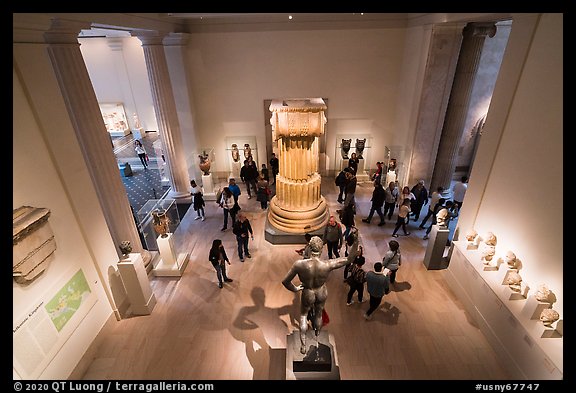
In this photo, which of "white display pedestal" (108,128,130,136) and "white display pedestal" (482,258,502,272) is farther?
"white display pedestal" (108,128,130,136)

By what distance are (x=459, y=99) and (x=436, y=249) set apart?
17.0 feet

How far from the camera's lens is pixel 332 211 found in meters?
9.78

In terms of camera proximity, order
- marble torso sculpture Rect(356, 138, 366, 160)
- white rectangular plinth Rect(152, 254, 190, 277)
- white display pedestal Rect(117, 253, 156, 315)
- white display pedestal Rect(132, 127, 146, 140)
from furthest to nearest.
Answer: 1. white display pedestal Rect(132, 127, 146, 140)
2. marble torso sculpture Rect(356, 138, 366, 160)
3. white rectangular plinth Rect(152, 254, 190, 277)
4. white display pedestal Rect(117, 253, 156, 315)

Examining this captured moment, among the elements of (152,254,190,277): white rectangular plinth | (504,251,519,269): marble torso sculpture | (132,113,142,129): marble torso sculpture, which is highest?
(132,113,142,129): marble torso sculpture

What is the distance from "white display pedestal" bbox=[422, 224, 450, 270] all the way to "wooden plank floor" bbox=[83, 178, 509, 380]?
18 cm

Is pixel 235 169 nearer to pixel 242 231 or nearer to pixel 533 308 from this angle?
pixel 242 231

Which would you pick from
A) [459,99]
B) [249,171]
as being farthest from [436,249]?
[249,171]

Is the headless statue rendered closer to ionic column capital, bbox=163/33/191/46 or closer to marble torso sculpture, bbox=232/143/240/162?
marble torso sculpture, bbox=232/143/240/162

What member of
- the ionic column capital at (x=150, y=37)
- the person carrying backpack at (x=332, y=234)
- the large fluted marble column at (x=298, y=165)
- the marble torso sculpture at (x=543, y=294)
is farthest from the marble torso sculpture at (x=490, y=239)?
the ionic column capital at (x=150, y=37)

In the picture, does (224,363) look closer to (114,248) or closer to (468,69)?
(114,248)

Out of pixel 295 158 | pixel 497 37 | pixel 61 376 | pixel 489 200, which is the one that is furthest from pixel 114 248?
pixel 497 37

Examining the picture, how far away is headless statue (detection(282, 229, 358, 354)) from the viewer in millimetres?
4188

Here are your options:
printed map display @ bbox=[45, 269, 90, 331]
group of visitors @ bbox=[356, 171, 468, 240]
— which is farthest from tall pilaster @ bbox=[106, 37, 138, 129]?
group of visitors @ bbox=[356, 171, 468, 240]

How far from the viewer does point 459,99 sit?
9328mm
